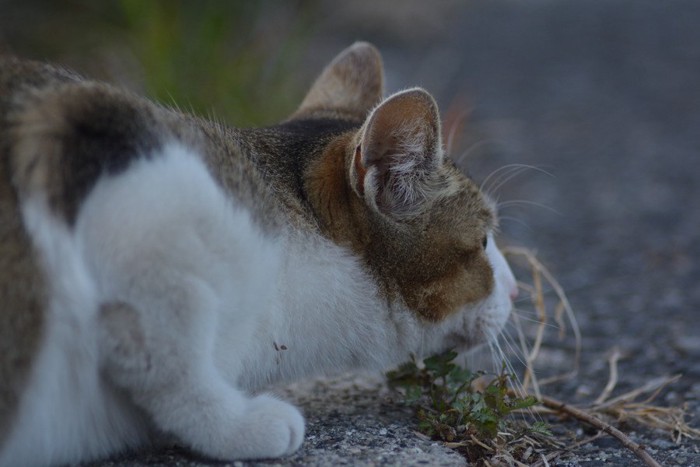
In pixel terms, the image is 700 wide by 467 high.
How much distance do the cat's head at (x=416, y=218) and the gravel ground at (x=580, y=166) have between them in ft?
1.40

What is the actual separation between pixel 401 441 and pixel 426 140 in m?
0.89

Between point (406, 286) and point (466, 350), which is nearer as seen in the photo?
point (406, 286)

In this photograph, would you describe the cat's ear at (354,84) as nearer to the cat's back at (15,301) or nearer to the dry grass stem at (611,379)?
the dry grass stem at (611,379)

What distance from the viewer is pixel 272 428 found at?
2402 millimetres

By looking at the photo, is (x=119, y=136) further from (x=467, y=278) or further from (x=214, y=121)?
(x=467, y=278)

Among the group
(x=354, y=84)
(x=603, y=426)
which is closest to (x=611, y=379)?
(x=603, y=426)

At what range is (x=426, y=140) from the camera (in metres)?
2.78

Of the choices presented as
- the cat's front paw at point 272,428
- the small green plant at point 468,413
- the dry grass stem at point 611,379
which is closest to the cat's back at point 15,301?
the cat's front paw at point 272,428

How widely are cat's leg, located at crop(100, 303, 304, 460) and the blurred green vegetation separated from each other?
114 inches

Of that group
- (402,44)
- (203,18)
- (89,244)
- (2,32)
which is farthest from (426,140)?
(402,44)

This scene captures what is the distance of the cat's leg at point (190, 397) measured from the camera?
87.1 inches

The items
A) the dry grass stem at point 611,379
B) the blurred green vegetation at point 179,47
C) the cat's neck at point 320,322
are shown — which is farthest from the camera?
the blurred green vegetation at point 179,47

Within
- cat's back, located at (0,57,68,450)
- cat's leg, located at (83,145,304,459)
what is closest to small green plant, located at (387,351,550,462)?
cat's leg, located at (83,145,304,459)

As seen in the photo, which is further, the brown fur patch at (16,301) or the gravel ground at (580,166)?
the gravel ground at (580,166)
